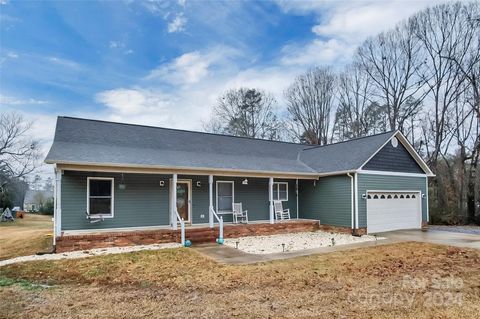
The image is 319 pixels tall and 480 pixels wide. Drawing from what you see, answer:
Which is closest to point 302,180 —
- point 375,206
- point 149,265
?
point 375,206

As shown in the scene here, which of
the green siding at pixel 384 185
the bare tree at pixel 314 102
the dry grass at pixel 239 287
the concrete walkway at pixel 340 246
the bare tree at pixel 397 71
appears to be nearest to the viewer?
the dry grass at pixel 239 287

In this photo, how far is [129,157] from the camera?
468 inches

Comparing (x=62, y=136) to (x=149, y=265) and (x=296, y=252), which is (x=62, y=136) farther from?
(x=296, y=252)

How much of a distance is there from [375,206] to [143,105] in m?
14.1

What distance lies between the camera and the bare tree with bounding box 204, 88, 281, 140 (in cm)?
3144

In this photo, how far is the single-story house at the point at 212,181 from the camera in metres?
11.2

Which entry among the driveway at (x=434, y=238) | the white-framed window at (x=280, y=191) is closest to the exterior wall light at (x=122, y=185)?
the white-framed window at (x=280, y=191)

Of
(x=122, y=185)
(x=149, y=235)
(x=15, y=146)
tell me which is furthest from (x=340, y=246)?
(x=15, y=146)

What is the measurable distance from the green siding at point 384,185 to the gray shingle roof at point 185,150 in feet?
2.81

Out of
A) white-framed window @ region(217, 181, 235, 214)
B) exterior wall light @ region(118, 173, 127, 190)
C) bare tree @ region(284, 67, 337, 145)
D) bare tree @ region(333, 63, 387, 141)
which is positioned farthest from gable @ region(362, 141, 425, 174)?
bare tree @ region(284, 67, 337, 145)

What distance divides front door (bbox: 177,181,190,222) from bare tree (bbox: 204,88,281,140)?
59.9 ft

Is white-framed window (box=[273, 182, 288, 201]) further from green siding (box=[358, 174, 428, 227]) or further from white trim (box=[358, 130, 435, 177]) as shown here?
white trim (box=[358, 130, 435, 177])

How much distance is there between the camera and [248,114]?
31.6 metres

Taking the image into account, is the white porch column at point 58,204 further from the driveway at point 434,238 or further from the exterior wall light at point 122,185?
the driveway at point 434,238
